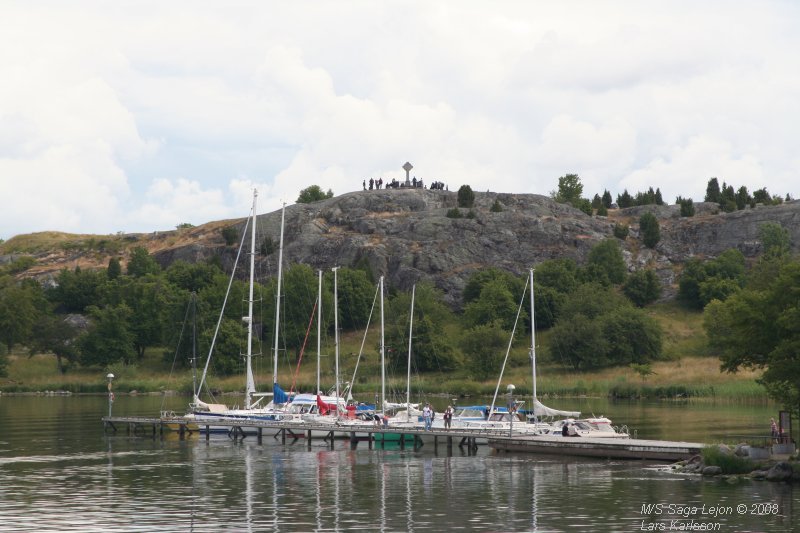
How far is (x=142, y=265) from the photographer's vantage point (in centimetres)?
19562

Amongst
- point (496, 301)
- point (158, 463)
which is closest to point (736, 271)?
point (496, 301)

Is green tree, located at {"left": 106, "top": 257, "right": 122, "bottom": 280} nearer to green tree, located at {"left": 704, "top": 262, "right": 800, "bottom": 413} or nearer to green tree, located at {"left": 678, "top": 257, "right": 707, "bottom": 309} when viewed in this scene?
green tree, located at {"left": 678, "top": 257, "right": 707, "bottom": 309}

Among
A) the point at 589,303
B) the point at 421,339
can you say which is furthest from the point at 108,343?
the point at 589,303

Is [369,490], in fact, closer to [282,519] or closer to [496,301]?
[282,519]

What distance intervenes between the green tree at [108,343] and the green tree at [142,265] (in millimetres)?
36004

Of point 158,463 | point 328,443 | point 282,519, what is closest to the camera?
point 282,519

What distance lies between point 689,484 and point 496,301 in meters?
103

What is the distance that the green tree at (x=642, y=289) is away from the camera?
167m

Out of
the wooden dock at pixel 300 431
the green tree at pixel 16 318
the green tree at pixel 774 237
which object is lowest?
the wooden dock at pixel 300 431

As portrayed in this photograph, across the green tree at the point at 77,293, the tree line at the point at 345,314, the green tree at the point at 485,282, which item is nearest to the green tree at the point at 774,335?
the tree line at the point at 345,314

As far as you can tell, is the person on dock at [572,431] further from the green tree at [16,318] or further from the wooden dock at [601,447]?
the green tree at [16,318]

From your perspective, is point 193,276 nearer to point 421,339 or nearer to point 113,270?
point 113,270

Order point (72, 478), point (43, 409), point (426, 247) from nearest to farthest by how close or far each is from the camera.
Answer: point (72, 478), point (43, 409), point (426, 247)

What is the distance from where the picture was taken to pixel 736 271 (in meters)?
168
